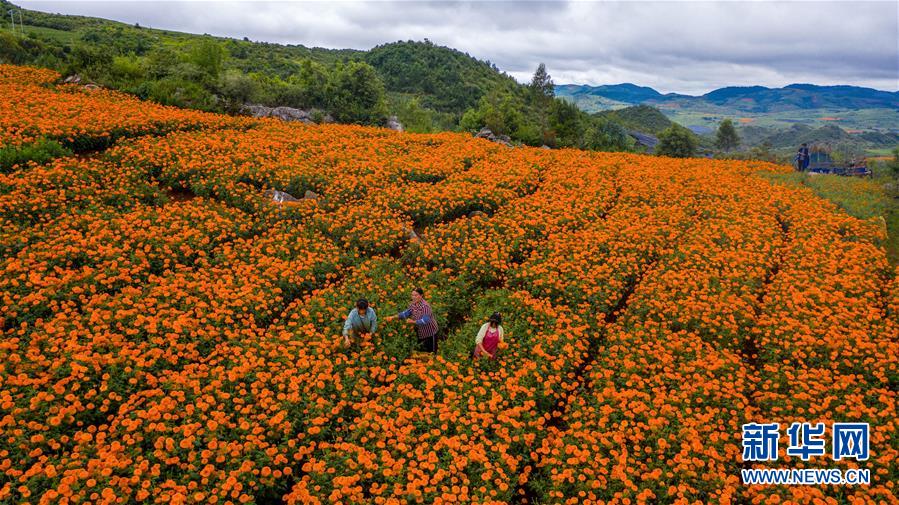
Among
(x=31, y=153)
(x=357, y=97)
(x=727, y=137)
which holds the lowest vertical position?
(x=31, y=153)

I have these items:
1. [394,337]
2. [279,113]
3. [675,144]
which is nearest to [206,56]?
[279,113]

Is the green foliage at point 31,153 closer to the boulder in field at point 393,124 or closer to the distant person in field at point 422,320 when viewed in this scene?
the distant person in field at point 422,320

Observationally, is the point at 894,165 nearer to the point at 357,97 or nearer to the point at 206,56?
the point at 357,97

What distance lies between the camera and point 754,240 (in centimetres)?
1295

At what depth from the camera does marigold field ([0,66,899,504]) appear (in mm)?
5863

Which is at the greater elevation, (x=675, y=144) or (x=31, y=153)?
(x=675, y=144)

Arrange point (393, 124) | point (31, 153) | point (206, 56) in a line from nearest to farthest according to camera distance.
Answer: point (31, 153)
point (206, 56)
point (393, 124)

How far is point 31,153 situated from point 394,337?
38.3 feet

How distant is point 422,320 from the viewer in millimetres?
8430

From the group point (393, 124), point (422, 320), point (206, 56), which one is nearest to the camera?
point (422, 320)

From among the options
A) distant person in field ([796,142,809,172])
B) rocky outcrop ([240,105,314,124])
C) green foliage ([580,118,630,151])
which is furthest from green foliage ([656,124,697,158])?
rocky outcrop ([240,105,314,124])

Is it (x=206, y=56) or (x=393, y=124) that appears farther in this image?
(x=393, y=124)

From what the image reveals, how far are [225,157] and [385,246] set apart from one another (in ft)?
22.8

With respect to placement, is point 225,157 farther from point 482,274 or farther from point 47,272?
point 482,274
